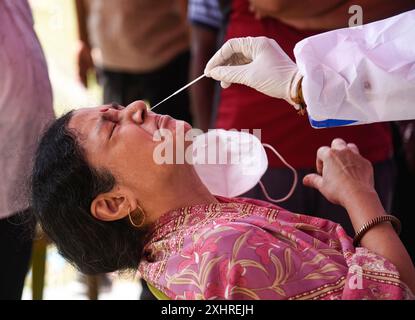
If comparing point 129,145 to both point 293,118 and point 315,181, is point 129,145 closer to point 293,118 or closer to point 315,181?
point 315,181

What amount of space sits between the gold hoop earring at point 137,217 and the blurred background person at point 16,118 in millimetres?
293

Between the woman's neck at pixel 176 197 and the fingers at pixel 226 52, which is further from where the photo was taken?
the woman's neck at pixel 176 197

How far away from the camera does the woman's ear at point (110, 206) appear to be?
153 cm

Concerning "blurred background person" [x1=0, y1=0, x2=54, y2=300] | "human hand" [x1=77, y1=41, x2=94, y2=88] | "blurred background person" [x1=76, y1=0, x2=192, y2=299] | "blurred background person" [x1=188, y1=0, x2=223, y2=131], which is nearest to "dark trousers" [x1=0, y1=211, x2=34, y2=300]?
"blurred background person" [x1=0, y1=0, x2=54, y2=300]

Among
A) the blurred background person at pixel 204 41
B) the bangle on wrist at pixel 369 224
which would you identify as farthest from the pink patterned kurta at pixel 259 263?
the blurred background person at pixel 204 41

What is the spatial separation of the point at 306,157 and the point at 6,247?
81cm

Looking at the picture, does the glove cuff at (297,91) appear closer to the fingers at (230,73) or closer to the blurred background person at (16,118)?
the fingers at (230,73)

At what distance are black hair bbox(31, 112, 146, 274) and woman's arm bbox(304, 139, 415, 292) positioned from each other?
43 centimetres

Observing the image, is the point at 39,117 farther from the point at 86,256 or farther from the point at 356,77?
the point at 356,77

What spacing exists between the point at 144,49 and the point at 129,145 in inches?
58.8

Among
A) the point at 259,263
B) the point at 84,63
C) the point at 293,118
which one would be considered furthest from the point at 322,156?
the point at 84,63

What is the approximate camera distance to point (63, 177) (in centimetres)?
154
